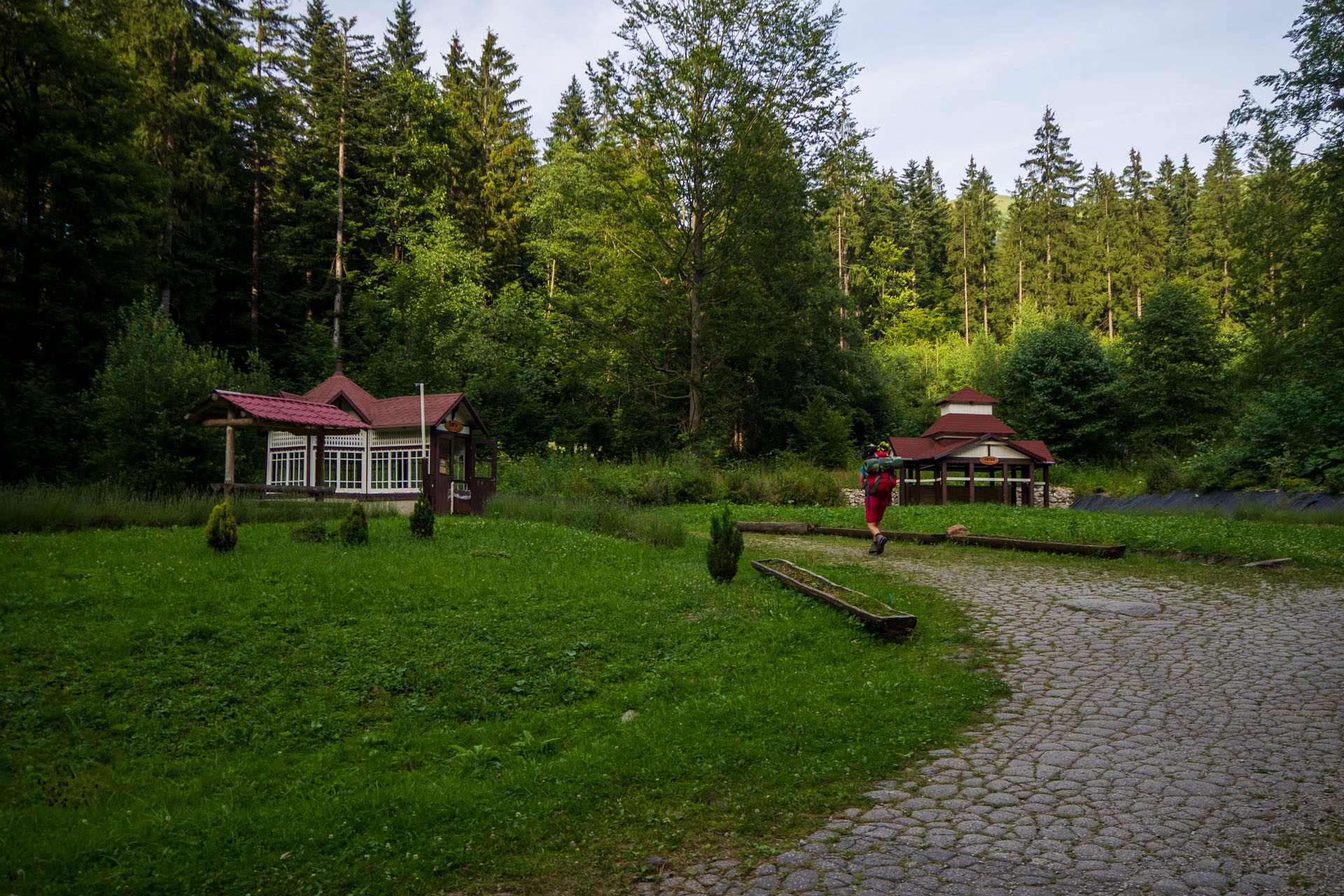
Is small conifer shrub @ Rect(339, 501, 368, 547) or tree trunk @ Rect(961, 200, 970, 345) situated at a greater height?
tree trunk @ Rect(961, 200, 970, 345)

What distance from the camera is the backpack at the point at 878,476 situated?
1599cm

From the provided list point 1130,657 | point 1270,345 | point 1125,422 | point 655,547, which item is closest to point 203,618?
point 655,547

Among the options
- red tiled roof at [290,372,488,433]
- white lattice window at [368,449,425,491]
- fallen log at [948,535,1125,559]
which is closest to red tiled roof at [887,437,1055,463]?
fallen log at [948,535,1125,559]

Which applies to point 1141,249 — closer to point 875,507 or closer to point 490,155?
point 490,155

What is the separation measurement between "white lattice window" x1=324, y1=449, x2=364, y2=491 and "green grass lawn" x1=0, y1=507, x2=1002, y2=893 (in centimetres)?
1532

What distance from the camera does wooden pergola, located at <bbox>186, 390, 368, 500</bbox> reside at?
691 inches

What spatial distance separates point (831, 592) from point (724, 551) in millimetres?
1800

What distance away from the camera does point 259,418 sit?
687 inches

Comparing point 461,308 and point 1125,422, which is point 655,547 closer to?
point 461,308

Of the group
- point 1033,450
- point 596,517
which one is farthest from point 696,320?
point 596,517

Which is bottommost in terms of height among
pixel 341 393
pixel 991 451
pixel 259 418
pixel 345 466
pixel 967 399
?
pixel 345 466

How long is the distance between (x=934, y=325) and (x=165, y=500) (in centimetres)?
6473

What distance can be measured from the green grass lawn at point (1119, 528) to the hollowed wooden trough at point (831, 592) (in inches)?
292

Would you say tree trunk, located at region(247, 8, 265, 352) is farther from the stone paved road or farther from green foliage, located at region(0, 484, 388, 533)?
the stone paved road
